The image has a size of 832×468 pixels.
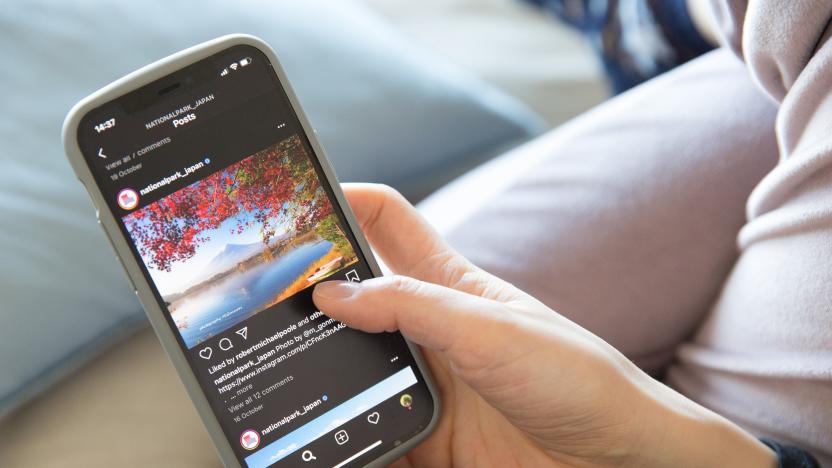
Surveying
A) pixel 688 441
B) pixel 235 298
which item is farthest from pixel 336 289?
pixel 688 441

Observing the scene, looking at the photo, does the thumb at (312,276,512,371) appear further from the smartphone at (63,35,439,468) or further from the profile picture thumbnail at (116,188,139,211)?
the profile picture thumbnail at (116,188,139,211)

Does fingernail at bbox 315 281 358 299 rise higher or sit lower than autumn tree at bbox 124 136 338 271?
lower

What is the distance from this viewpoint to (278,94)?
62 cm

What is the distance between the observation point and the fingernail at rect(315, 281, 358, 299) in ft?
1.97

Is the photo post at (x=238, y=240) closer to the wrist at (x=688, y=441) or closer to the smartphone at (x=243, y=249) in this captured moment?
the smartphone at (x=243, y=249)

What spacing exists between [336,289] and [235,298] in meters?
0.07

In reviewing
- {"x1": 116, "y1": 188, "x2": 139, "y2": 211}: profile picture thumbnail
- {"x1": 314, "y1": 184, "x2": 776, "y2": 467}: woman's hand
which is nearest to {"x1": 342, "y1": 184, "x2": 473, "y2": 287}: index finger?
{"x1": 314, "y1": 184, "x2": 776, "y2": 467}: woman's hand

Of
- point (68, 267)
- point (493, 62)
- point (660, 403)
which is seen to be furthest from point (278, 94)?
point (493, 62)

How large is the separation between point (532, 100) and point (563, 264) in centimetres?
46

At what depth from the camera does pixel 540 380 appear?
0.56 m

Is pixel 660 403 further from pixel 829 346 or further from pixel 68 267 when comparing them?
pixel 68 267

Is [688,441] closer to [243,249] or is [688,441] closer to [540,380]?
[540,380]

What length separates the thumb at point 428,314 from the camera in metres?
0.56

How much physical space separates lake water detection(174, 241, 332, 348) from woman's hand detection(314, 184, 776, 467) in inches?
1.2
